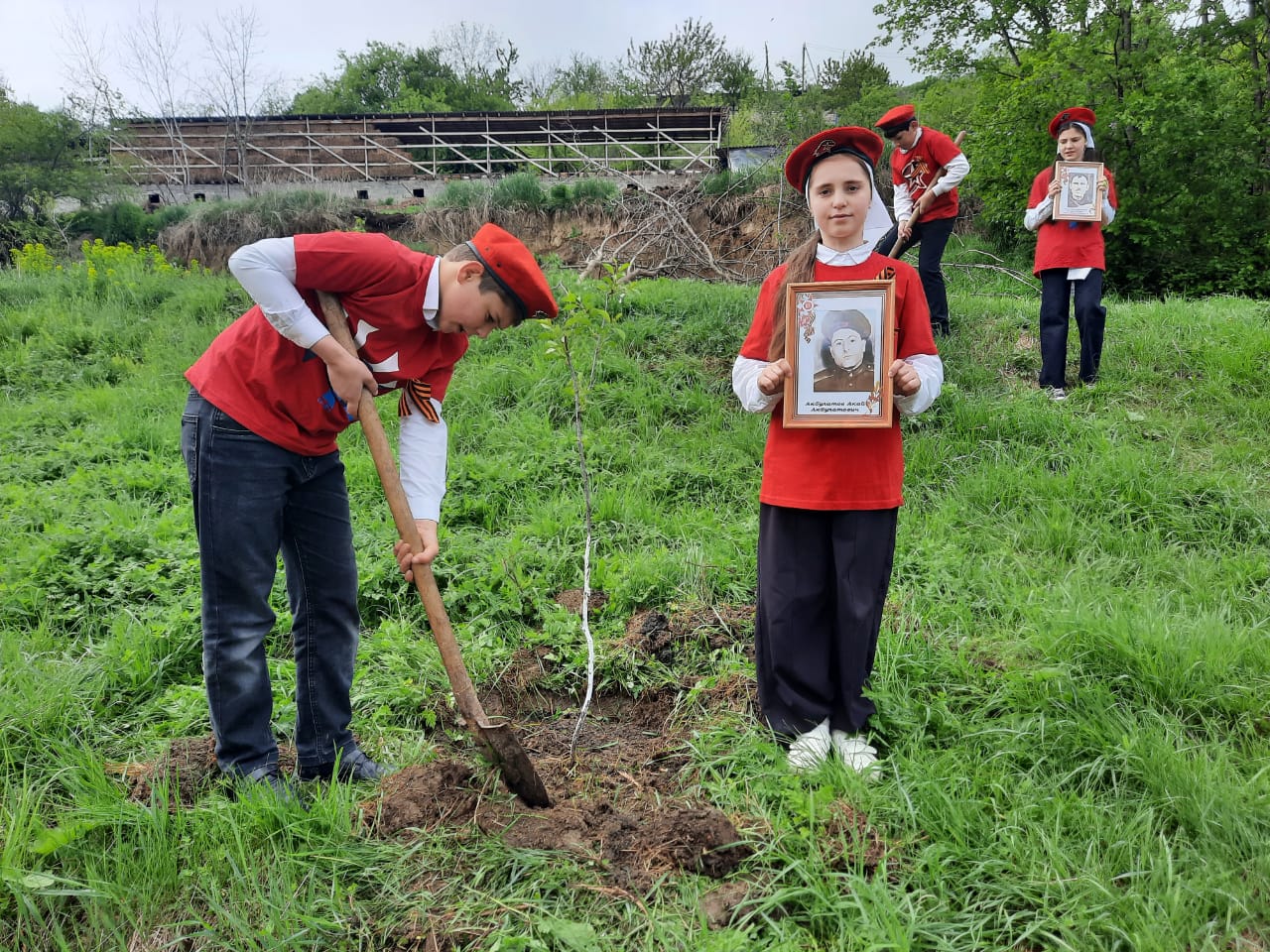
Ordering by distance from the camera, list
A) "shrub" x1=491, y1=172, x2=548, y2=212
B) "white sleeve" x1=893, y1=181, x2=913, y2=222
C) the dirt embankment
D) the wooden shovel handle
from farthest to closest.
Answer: "shrub" x1=491, y1=172, x2=548, y2=212
the dirt embankment
"white sleeve" x1=893, y1=181, x2=913, y2=222
the wooden shovel handle

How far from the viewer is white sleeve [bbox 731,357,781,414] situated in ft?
7.59

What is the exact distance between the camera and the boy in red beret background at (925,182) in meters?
5.54

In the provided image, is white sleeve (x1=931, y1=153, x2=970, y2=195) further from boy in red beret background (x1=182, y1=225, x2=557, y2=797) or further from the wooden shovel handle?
the wooden shovel handle

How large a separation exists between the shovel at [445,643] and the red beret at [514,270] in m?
0.44

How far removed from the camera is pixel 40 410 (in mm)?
6016

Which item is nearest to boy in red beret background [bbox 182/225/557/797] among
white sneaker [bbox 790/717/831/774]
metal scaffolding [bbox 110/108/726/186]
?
white sneaker [bbox 790/717/831/774]

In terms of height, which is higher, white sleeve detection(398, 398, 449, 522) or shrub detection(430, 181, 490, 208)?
shrub detection(430, 181, 490, 208)

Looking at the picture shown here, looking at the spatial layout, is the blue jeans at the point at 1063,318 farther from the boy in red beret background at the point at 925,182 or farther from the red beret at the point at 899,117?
the red beret at the point at 899,117

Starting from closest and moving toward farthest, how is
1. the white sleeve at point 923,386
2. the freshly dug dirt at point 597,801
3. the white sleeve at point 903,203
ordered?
the freshly dug dirt at point 597,801 → the white sleeve at point 923,386 → the white sleeve at point 903,203

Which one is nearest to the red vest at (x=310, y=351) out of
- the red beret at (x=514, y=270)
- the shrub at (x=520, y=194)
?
the red beret at (x=514, y=270)

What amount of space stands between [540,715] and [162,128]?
25.6 metres

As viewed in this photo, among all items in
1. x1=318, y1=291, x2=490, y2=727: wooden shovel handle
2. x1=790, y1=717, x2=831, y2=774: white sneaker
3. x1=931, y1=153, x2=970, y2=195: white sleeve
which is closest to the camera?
x1=318, y1=291, x2=490, y2=727: wooden shovel handle

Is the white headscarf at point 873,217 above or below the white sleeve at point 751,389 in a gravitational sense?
above

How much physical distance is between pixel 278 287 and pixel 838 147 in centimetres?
168
